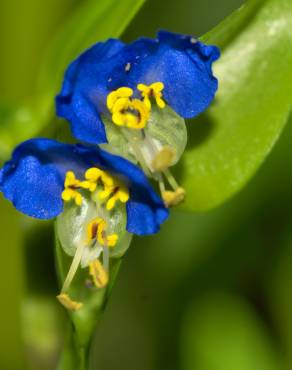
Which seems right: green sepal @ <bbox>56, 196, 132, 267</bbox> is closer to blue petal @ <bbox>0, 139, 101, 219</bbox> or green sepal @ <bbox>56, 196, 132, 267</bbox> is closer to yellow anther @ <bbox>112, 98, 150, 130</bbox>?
blue petal @ <bbox>0, 139, 101, 219</bbox>

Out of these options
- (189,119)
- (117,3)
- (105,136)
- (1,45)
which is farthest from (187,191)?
(1,45)

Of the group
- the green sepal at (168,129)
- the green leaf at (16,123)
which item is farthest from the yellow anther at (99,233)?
the green leaf at (16,123)

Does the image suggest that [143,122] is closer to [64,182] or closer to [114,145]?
[114,145]

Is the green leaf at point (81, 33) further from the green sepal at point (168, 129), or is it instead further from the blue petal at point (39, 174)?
the blue petal at point (39, 174)

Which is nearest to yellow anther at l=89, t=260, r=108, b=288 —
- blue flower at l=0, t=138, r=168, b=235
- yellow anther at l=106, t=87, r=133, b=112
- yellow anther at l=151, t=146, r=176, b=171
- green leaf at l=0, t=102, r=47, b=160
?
blue flower at l=0, t=138, r=168, b=235

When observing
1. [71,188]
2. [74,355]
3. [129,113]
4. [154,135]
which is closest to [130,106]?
[129,113]

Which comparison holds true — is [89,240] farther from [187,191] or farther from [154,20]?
[154,20]
